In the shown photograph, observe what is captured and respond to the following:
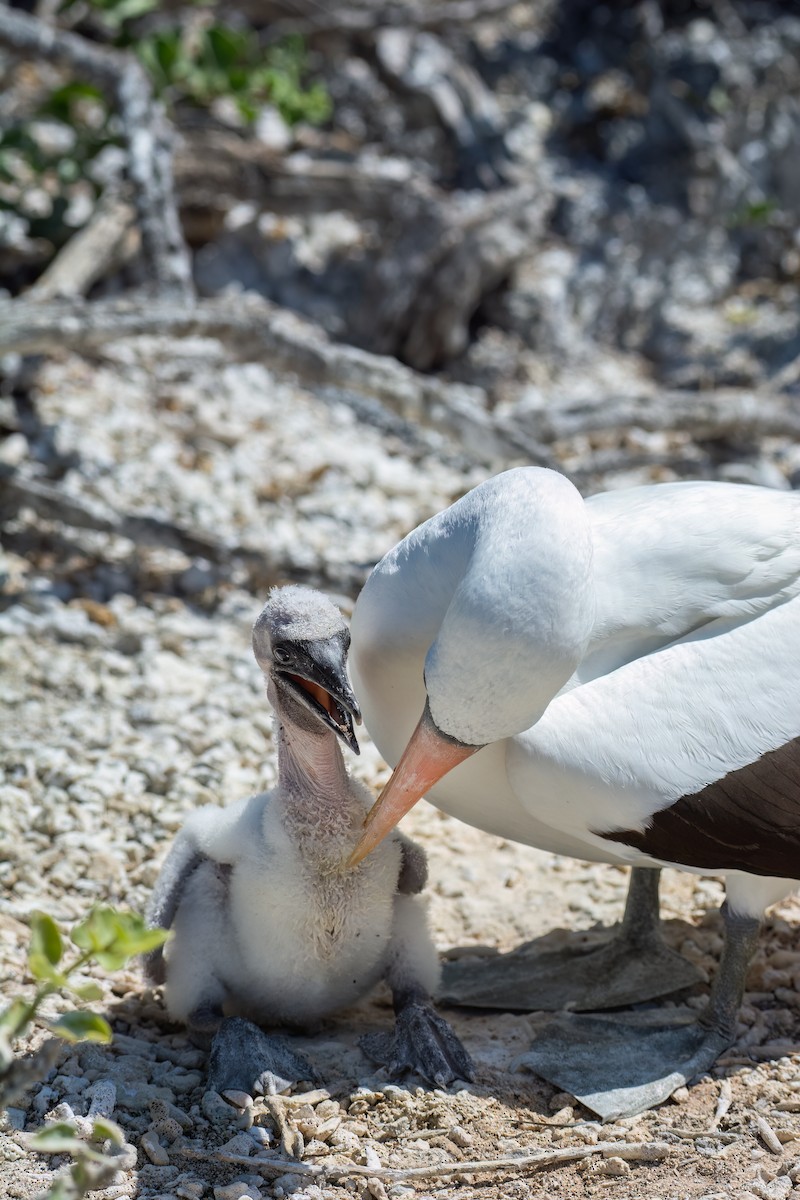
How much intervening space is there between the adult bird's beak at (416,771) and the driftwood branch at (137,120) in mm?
3498

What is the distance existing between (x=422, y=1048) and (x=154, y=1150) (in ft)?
2.26

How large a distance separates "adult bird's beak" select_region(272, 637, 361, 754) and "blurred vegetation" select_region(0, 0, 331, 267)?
13.2 ft

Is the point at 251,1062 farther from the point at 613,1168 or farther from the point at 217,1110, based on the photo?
the point at 613,1168

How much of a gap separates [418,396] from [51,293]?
5.90 ft

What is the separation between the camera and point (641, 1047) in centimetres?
372

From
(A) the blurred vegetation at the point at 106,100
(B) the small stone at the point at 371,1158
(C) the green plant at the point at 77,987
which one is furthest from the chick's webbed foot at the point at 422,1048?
(A) the blurred vegetation at the point at 106,100

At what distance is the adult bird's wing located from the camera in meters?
3.24

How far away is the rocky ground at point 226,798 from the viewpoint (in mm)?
3121

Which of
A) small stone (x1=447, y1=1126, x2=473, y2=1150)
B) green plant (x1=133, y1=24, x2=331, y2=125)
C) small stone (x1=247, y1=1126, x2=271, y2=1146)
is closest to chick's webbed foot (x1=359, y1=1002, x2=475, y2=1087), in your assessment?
small stone (x1=447, y1=1126, x2=473, y2=1150)

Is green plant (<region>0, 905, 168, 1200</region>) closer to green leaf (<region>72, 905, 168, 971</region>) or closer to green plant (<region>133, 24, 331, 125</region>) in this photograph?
green leaf (<region>72, 905, 168, 971</region>)

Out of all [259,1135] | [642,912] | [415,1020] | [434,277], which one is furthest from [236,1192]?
[434,277]

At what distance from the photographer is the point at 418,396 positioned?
18.2 ft

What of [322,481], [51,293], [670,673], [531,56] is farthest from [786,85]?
[670,673]

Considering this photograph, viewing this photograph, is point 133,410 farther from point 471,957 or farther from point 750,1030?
point 750,1030
